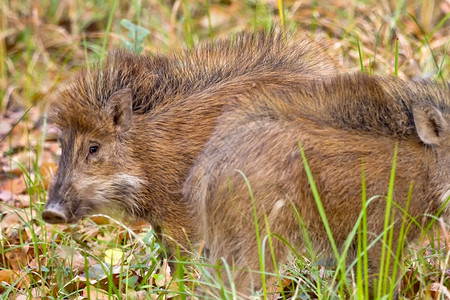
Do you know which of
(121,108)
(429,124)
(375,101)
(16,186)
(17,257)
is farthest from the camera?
(16,186)

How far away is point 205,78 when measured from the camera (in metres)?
5.21

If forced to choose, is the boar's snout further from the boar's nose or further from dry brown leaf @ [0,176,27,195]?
dry brown leaf @ [0,176,27,195]

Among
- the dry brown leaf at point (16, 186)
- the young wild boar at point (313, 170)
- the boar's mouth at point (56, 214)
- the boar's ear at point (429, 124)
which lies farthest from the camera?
the dry brown leaf at point (16, 186)

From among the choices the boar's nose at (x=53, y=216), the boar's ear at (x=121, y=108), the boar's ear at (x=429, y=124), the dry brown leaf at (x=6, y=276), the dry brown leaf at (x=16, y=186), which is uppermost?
the boar's ear at (x=429, y=124)

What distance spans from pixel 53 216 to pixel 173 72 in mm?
1225

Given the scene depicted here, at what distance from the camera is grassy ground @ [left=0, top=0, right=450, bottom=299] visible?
4.79 m

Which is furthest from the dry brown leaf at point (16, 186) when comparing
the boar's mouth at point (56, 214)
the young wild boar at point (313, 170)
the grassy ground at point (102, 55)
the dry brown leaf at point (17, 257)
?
the young wild boar at point (313, 170)

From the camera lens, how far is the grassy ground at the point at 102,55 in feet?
15.7

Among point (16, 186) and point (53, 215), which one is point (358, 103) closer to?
point (53, 215)

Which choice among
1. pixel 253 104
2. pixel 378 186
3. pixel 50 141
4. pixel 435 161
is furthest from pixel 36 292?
pixel 50 141

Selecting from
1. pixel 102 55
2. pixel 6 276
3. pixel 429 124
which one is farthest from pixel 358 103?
pixel 102 55

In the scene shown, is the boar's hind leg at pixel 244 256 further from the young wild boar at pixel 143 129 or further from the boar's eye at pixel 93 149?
the boar's eye at pixel 93 149

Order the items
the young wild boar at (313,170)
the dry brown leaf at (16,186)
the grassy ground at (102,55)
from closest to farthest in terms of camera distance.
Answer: the young wild boar at (313,170) → the grassy ground at (102,55) → the dry brown leaf at (16,186)

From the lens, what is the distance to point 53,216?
490 centimetres
